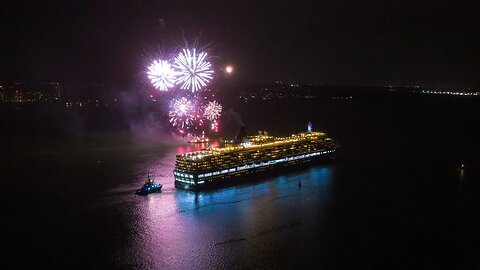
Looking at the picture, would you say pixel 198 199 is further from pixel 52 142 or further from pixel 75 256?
pixel 52 142

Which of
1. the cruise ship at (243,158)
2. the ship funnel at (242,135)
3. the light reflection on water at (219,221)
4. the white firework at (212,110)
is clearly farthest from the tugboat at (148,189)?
the white firework at (212,110)

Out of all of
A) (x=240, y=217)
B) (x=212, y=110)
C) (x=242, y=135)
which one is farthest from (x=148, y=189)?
(x=212, y=110)

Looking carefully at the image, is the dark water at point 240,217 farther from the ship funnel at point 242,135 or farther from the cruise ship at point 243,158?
the ship funnel at point 242,135

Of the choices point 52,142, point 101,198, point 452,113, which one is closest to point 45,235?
point 101,198

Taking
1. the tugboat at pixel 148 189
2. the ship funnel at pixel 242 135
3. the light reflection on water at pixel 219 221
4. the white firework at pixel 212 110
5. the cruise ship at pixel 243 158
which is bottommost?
the light reflection on water at pixel 219 221

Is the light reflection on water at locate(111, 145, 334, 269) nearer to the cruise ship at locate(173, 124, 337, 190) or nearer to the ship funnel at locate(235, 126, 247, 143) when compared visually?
the cruise ship at locate(173, 124, 337, 190)

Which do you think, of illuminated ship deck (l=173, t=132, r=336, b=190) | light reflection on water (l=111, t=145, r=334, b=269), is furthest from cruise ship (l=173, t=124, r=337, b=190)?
light reflection on water (l=111, t=145, r=334, b=269)
